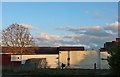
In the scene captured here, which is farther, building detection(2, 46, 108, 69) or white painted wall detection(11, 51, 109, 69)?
building detection(2, 46, 108, 69)

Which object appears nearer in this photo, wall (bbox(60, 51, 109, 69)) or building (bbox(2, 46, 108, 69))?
wall (bbox(60, 51, 109, 69))

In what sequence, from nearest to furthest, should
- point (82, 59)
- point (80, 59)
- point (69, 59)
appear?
1. point (80, 59)
2. point (82, 59)
3. point (69, 59)

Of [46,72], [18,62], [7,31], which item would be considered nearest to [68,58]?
[18,62]

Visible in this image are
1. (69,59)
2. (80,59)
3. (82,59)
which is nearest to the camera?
(80,59)

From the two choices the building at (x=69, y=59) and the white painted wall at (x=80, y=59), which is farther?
the building at (x=69, y=59)

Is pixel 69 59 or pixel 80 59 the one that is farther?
pixel 69 59

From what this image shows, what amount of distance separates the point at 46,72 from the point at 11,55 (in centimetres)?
3077

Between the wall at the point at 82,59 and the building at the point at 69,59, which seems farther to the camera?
the building at the point at 69,59

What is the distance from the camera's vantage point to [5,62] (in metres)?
58.5

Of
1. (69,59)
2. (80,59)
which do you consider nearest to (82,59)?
(80,59)

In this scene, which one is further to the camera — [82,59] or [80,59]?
[82,59]

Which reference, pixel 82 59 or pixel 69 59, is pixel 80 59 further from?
pixel 69 59

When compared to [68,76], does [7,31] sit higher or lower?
higher

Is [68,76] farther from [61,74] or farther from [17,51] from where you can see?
[17,51]
